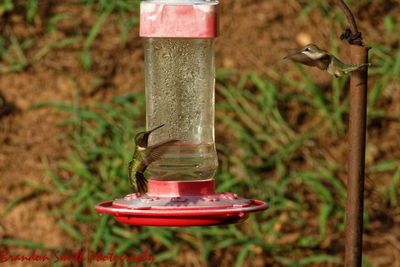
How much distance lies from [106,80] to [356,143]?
3.40m

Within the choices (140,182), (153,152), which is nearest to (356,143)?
(153,152)

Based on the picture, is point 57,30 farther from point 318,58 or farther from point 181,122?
point 318,58

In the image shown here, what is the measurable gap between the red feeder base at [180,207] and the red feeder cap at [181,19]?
564 mm

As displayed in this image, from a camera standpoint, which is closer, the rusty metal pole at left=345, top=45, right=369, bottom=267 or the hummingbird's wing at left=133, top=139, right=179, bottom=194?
the rusty metal pole at left=345, top=45, right=369, bottom=267

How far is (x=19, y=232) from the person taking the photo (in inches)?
213

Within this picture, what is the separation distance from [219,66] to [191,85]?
2333mm

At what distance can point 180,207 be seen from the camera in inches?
115

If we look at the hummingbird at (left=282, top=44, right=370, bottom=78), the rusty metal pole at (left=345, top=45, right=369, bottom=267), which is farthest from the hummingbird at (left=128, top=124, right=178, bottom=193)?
the rusty metal pole at (left=345, top=45, right=369, bottom=267)

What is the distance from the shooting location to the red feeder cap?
305 centimetres

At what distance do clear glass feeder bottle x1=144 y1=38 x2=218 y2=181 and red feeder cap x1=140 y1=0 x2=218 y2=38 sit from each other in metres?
0.45

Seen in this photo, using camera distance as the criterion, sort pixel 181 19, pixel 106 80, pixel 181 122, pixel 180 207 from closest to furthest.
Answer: pixel 180 207
pixel 181 19
pixel 181 122
pixel 106 80

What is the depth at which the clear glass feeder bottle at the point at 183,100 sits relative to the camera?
351 cm

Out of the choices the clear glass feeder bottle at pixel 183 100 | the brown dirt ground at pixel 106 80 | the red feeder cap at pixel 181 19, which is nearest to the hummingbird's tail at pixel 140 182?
the clear glass feeder bottle at pixel 183 100

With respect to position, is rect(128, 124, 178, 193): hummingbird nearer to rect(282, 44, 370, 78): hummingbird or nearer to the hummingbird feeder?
the hummingbird feeder
